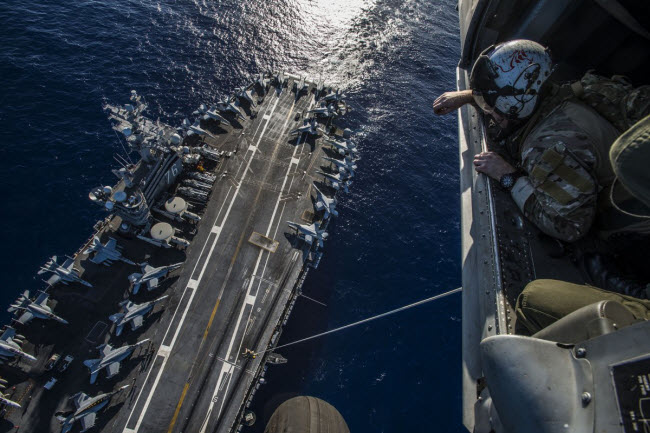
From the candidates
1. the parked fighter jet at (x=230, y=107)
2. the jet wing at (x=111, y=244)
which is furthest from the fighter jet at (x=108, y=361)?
the parked fighter jet at (x=230, y=107)

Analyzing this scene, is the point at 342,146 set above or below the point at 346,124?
above

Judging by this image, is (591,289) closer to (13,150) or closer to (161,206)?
(161,206)

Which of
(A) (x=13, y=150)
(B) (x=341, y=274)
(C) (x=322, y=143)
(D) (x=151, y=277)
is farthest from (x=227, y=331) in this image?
(A) (x=13, y=150)

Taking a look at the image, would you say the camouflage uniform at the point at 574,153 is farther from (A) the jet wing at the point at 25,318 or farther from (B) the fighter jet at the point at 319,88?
→ (B) the fighter jet at the point at 319,88

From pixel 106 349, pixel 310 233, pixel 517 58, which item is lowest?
pixel 106 349

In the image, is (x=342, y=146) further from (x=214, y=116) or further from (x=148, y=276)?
(x=148, y=276)

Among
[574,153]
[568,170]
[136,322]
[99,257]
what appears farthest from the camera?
[99,257]

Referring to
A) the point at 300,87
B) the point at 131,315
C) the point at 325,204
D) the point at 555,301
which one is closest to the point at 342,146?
the point at 325,204
